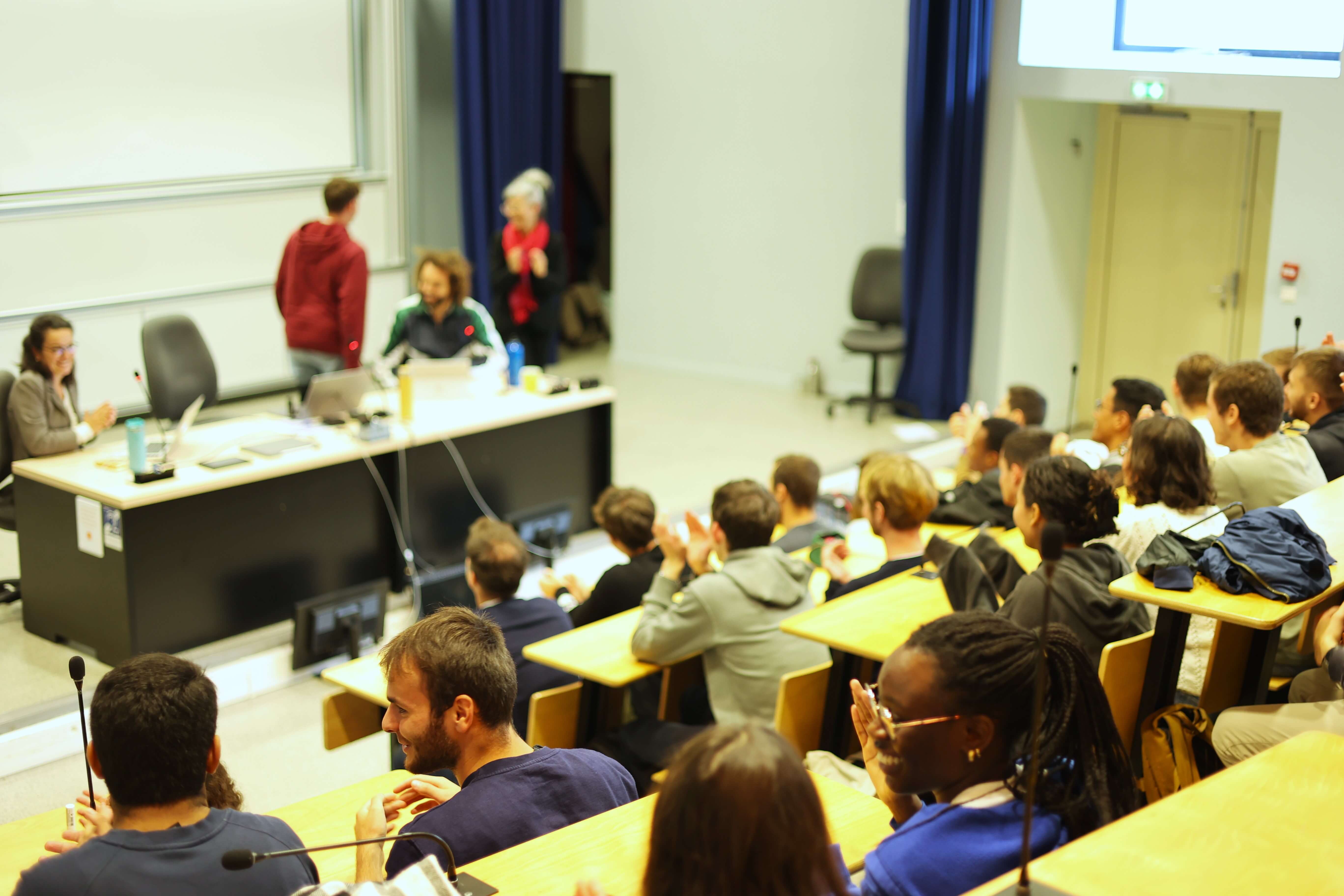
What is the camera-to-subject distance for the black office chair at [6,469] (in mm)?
4652

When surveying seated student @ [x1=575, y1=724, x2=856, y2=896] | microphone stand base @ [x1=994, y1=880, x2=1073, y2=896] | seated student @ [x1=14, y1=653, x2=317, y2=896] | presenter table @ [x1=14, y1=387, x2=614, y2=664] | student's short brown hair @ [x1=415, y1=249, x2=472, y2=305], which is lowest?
presenter table @ [x1=14, y1=387, x2=614, y2=664]

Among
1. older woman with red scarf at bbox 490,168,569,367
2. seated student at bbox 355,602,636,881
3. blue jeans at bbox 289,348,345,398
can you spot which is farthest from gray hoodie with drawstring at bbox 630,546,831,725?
older woman with red scarf at bbox 490,168,569,367

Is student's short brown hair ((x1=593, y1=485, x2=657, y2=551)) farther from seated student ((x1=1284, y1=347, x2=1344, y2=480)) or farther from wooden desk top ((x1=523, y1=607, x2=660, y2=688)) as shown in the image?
seated student ((x1=1284, y1=347, x2=1344, y2=480))

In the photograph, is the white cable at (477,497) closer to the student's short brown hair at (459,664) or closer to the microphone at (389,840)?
the student's short brown hair at (459,664)

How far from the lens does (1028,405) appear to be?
17.6 ft

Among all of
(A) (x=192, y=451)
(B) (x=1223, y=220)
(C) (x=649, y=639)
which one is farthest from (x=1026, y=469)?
(B) (x=1223, y=220)

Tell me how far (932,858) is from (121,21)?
653cm

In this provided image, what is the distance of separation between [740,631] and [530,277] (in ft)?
13.1

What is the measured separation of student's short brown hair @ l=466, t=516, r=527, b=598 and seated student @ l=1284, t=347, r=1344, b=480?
7.58 ft

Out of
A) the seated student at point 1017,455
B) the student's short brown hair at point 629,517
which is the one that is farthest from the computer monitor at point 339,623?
the seated student at point 1017,455

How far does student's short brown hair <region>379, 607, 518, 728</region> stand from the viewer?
7.18ft

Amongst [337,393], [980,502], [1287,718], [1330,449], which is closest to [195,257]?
[337,393]

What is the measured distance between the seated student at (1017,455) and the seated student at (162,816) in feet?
8.12

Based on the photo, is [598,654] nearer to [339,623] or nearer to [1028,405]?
[339,623]
